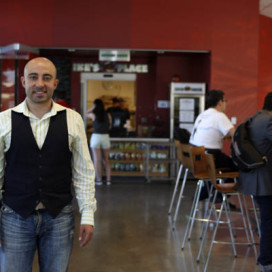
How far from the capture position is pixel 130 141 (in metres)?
9.97

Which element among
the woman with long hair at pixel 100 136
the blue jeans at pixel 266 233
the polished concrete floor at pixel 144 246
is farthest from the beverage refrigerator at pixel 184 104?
the blue jeans at pixel 266 233

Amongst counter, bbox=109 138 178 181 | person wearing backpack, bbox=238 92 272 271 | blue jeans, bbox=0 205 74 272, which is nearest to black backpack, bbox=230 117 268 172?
person wearing backpack, bbox=238 92 272 271

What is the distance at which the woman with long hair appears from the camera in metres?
8.98

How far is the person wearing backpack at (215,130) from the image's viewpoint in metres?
5.50

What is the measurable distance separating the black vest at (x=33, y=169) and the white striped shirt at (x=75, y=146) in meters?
0.03

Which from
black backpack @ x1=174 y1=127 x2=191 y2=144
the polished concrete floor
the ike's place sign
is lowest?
the polished concrete floor

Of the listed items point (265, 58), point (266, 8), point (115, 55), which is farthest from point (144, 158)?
point (266, 8)

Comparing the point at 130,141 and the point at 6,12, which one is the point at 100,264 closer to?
the point at 130,141

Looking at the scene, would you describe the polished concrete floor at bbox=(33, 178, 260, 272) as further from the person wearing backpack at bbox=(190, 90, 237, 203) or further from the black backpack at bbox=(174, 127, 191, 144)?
the black backpack at bbox=(174, 127, 191, 144)

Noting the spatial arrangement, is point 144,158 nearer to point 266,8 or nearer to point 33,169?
point 266,8

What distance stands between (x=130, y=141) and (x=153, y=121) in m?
1.30

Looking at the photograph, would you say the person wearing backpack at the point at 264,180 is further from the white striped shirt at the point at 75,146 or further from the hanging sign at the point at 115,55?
the hanging sign at the point at 115,55

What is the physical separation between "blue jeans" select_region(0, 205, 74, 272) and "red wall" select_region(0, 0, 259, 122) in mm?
7341

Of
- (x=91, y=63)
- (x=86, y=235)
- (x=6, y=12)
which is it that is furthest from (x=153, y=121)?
(x=86, y=235)
